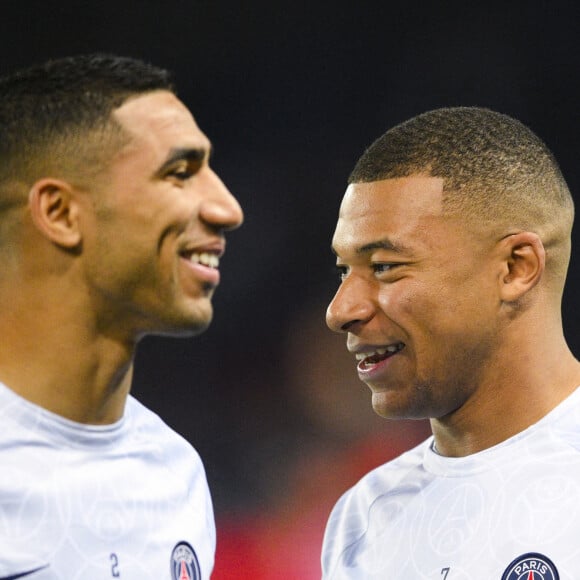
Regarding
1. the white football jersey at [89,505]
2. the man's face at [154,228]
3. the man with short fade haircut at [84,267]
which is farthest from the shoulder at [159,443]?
the man's face at [154,228]

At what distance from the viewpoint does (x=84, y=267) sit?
198 cm

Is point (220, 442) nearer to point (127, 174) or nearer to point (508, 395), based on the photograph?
point (508, 395)

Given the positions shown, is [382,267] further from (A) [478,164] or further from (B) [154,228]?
(B) [154,228]

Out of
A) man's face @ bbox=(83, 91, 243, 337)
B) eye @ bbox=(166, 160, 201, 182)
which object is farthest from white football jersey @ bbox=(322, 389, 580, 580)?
eye @ bbox=(166, 160, 201, 182)

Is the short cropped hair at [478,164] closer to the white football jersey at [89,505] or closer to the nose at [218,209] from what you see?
the nose at [218,209]

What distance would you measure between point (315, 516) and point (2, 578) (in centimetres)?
368

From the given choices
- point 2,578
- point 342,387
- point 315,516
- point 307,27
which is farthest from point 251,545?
point 2,578

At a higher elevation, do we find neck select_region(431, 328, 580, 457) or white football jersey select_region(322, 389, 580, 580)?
neck select_region(431, 328, 580, 457)

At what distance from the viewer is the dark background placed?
5.52m

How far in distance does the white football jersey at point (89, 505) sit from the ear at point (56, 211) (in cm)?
32

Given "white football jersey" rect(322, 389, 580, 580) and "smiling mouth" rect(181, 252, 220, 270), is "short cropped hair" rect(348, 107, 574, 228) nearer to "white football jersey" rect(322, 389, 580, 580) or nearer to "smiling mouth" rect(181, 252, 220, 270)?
"white football jersey" rect(322, 389, 580, 580)

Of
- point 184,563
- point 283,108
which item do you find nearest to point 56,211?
point 184,563

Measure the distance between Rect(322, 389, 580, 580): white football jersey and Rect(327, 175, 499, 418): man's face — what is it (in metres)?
0.20

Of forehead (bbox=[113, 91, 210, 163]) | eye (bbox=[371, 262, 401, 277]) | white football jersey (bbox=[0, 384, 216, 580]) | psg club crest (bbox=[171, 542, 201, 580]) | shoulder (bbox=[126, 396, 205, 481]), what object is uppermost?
forehead (bbox=[113, 91, 210, 163])
